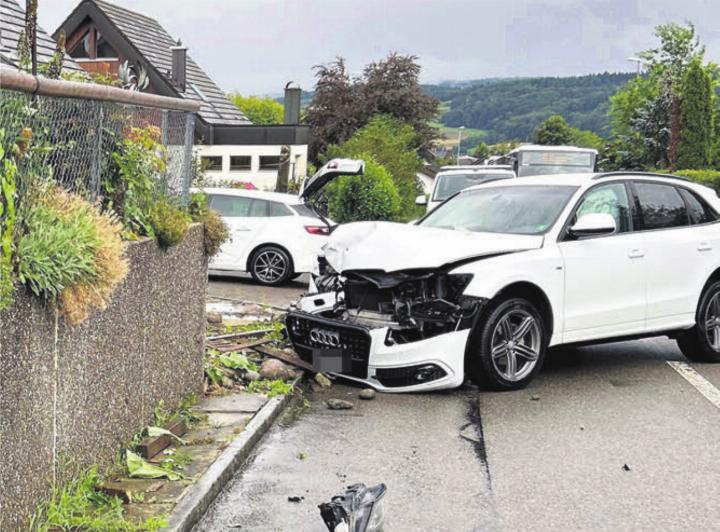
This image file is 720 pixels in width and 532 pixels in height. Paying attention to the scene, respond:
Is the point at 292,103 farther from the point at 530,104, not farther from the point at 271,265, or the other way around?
the point at 530,104

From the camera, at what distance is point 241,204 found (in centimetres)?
1596

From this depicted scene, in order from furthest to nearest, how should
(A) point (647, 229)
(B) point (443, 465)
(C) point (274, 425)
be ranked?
(A) point (647, 229) < (C) point (274, 425) < (B) point (443, 465)

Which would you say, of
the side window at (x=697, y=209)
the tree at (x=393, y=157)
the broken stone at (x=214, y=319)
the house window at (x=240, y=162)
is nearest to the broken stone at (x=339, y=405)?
the broken stone at (x=214, y=319)

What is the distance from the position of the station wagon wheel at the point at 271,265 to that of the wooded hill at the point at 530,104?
142 m

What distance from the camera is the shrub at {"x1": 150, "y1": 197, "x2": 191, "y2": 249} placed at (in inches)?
240

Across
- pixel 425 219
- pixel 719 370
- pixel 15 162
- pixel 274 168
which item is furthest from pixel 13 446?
pixel 274 168

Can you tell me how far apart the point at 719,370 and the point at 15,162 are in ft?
23.3

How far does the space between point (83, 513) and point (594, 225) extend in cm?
524

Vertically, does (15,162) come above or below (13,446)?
above

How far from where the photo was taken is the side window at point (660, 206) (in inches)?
362

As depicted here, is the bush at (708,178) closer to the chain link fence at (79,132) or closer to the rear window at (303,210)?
the rear window at (303,210)

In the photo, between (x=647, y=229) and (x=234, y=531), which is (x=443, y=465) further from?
(x=647, y=229)

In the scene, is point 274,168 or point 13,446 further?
point 274,168

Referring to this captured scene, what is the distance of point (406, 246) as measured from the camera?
792 cm
